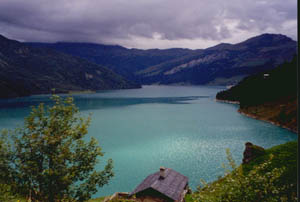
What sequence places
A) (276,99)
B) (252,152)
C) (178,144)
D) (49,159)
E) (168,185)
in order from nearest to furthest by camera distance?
(49,159) → (168,185) → (252,152) → (178,144) → (276,99)

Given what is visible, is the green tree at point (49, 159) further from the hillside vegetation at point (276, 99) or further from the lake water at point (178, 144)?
the hillside vegetation at point (276, 99)

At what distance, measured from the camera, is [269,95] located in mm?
118688

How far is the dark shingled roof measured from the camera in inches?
1287

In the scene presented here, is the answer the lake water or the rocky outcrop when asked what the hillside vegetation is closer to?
the lake water

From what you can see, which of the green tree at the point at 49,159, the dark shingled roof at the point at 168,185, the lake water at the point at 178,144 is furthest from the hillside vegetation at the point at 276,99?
the green tree at the point at 49,159

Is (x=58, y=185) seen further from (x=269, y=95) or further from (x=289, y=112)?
(x=269, y=95)

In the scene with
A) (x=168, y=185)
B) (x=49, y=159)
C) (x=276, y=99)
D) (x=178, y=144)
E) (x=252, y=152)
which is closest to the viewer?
(x=49, y=159)

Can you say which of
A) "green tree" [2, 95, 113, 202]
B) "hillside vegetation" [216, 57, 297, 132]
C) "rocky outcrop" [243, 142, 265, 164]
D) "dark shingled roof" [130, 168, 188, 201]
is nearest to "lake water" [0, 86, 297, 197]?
"hillside vegetation" [216, 57, 297, 132]

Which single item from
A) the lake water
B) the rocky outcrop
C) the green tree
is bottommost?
the lake water

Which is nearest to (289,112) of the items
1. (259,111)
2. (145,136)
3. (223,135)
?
(259,111)

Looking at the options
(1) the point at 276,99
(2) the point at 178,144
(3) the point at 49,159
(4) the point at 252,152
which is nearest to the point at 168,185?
(4) the point at 252,152

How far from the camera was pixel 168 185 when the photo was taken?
34156mm

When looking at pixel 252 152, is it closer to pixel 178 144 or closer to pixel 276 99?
pixel 178 144

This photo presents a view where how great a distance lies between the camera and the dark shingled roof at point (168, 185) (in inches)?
1287
